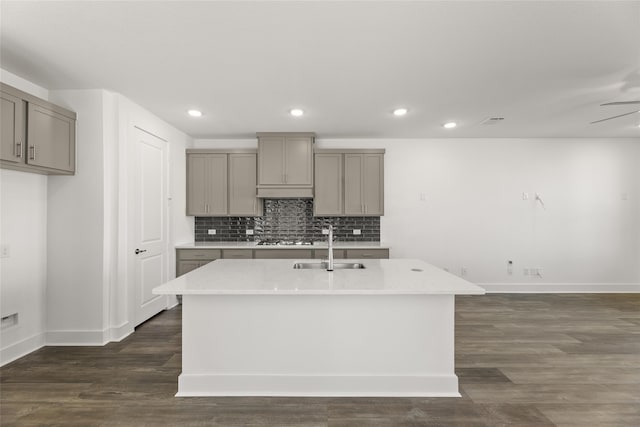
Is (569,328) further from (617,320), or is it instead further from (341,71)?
(341,71)

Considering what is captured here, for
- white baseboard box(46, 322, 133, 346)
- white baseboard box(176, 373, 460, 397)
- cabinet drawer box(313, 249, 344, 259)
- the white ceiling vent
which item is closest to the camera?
white baseboard box(176, 373, 460, 397)

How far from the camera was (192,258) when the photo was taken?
4.77 meters

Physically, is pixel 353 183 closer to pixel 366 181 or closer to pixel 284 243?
pixel 366 181

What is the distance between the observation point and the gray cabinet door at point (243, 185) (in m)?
5.09

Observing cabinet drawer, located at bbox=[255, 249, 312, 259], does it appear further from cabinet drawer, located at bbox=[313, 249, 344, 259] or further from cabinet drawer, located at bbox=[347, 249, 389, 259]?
cabinet drawer, located at bbox=[347, 249, 389, 259]

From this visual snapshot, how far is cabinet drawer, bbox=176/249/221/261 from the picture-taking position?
187 inches

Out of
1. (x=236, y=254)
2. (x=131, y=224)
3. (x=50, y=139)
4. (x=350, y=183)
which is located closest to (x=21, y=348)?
(x=131, y=224)

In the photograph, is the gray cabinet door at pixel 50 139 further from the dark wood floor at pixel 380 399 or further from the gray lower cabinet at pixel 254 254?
the gray lower cabinet at pixel 254 254

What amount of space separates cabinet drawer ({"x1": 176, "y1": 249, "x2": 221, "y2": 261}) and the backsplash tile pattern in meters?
0.65

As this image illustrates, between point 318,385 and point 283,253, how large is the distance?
8.11 feet

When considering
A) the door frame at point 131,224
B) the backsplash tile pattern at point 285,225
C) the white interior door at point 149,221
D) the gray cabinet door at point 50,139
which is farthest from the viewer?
the backsplash tile pattern at point 285,225

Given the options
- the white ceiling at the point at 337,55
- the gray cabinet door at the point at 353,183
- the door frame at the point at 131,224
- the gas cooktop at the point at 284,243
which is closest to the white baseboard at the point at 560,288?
the gray cabinet door at the point at 353,183

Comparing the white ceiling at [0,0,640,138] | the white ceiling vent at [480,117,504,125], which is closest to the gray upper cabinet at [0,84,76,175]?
the white ceiling at [0,0,640,138]

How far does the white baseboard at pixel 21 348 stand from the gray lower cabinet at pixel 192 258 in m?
1.72
